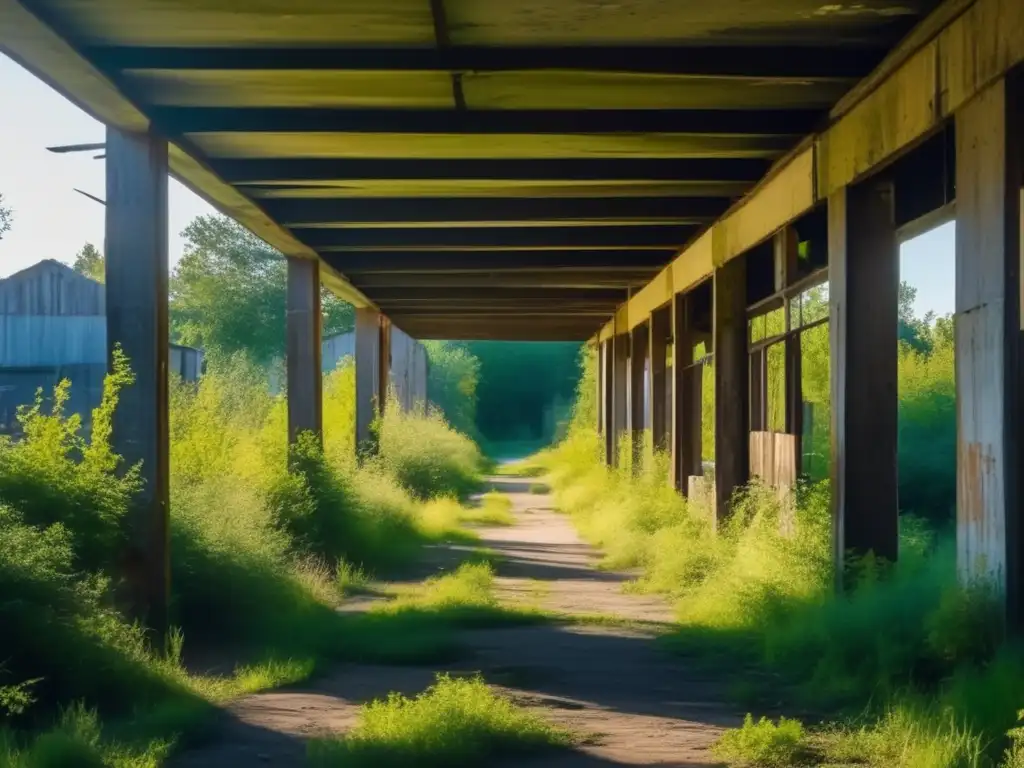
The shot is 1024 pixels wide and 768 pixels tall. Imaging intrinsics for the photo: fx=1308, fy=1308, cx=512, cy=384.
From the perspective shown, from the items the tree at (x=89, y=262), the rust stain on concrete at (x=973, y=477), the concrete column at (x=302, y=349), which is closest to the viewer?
the rust stain on concrete at (x=973, y=477)

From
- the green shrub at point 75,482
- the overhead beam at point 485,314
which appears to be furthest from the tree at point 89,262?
the green shrub at point 75,482

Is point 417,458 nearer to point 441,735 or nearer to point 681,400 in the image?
point 681,400

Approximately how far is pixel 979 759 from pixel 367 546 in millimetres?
9191

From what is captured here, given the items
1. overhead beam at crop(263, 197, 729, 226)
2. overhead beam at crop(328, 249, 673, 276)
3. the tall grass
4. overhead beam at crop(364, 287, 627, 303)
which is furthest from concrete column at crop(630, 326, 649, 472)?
overhead beam at crop(263, 197, 729, 226)

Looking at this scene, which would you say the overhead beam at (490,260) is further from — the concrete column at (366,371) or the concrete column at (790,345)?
the concrete column at (366,371)

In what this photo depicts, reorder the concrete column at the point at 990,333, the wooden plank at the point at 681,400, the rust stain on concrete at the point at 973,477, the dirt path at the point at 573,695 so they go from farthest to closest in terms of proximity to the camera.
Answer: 1. the wooden plank at the point at 681,400
2. the rust stain on concrete at the point at 973,477
3. the dirt path at the point at 573,695
4. the concrete column at the point at 990,333

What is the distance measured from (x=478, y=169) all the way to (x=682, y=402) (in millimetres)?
6627

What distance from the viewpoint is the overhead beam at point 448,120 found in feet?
26.1

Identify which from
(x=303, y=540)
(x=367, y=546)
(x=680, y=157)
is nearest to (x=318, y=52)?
(x=680, y=157)

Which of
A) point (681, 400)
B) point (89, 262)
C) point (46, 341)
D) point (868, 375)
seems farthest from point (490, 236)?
point (89, 262)

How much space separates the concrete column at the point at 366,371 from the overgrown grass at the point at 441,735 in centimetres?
1470

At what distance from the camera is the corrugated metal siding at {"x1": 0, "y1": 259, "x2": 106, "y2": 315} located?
120ft

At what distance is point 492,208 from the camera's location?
11297 mm

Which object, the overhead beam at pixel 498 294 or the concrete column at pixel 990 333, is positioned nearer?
the concrete column at pixel 990 333
